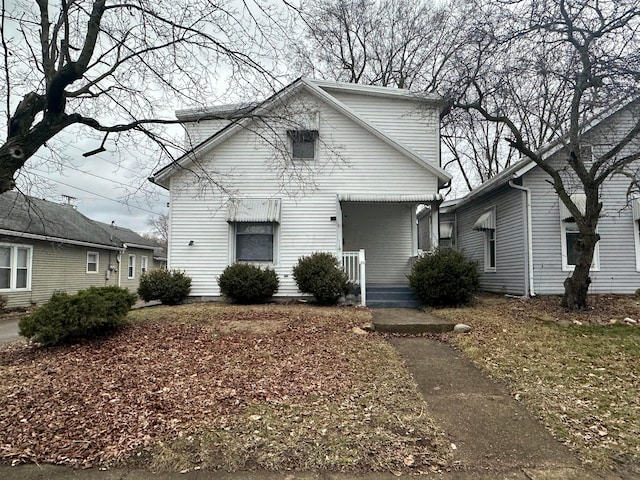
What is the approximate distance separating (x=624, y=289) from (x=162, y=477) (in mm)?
13496

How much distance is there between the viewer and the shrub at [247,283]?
11.2m

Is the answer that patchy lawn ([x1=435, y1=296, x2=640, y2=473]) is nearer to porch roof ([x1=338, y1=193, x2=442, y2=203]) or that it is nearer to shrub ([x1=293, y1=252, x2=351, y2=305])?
shrub ([x1=293, y1=252, x2=351, y2=305])

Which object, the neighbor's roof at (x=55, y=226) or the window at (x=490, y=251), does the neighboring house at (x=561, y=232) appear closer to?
the window at (x=490, y=251)

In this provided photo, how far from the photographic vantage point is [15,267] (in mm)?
15039

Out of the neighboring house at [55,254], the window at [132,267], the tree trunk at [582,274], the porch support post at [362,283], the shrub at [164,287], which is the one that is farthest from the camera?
Answer: the window at [132,267]

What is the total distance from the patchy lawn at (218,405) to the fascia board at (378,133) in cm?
633

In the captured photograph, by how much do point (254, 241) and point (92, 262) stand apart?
12606 millimetres

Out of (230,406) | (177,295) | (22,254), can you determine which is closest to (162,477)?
(230,406)

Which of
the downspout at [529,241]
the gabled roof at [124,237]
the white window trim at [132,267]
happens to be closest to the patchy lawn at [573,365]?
the downspout at [529,241]

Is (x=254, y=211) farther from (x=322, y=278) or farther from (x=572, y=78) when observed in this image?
(x=572, y=78)

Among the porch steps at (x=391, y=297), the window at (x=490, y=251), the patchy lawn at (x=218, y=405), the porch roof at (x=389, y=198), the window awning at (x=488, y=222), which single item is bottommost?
the patchy lawn at (x=218, y=405)

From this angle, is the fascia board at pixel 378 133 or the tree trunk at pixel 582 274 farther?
the fascia board at pixel 378 133

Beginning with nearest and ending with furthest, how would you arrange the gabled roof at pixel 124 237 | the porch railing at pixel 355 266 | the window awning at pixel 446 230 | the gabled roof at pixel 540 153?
the gabled roof at pixel 540 153, the porch railing at pixel 355 266, the window awning at pixel 446 230, the gabled roof at pixel 124 237

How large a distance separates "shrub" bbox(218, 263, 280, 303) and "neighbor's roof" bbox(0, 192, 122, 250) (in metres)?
5.94
